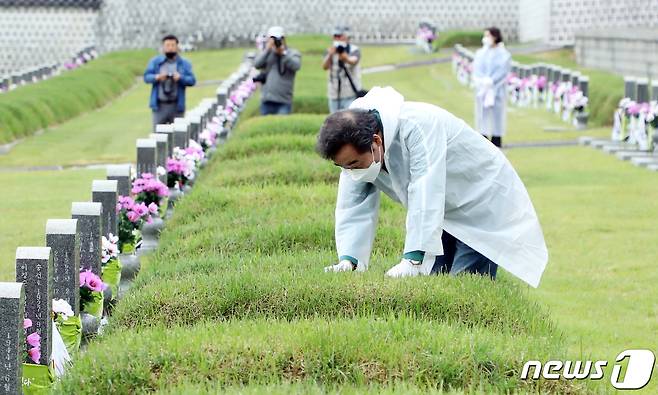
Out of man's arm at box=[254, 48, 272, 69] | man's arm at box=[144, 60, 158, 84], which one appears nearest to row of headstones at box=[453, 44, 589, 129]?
man's arm at box=[254, 48, 272, 69]

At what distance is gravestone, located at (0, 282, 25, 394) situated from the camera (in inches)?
220

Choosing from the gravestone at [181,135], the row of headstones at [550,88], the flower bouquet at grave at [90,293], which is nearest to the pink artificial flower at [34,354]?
the flower bouquet at grave at [90,293]

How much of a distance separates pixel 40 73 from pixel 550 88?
47.9ft

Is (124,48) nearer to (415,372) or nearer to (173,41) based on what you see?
(173,41)

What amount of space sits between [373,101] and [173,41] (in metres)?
9.71

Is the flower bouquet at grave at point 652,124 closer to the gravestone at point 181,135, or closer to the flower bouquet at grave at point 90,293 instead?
the gravestone at point 181,135

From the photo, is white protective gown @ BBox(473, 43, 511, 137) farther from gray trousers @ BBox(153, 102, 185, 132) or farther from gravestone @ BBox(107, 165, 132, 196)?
gravestone @ BBox(107, 165, 132, 196)

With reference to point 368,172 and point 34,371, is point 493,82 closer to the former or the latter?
point 368,172

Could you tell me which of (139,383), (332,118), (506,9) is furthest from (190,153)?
(506,9)

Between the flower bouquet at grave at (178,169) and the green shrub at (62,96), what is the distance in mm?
9675

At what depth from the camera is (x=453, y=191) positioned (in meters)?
6.81

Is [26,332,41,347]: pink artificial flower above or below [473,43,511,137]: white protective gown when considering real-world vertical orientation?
above

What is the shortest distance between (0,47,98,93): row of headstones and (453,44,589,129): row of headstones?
34.2 feet

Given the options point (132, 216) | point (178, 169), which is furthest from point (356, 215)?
point (178, 169)
